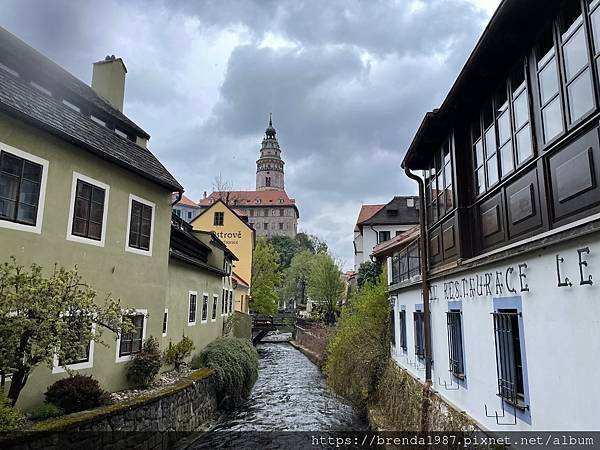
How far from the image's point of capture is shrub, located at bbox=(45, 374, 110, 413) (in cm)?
829

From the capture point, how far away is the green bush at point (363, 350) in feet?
46.0

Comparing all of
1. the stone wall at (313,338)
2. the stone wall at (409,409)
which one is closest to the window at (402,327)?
the stone wall at (409,409)

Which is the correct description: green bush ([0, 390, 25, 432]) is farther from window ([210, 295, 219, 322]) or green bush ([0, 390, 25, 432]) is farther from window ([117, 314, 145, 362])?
window ([210, 295, 219, 322])

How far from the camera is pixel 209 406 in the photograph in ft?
46.4

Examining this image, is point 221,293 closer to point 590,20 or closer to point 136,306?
point 136,306

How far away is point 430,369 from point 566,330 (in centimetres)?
536

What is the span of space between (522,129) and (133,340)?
413 inches

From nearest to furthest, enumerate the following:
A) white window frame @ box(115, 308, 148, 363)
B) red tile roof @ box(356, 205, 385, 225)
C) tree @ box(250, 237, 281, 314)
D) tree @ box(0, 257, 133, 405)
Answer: tree @ box(0, 257, 133, 405) → white window frame @ box(115, 308, 148, 363) → red tile roof @ box(356, 205, 385, 225) → tree @ box(250, 237, 281, 314)

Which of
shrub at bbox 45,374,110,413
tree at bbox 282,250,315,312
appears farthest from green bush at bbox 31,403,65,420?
tree at bbox 282,250,315,312

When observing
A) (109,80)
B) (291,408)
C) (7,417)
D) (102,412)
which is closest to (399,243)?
(291,408)

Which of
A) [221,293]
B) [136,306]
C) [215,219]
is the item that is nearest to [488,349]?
[136,306]

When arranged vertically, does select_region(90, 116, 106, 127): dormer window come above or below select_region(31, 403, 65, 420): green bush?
above

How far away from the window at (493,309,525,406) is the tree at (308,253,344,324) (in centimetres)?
4120

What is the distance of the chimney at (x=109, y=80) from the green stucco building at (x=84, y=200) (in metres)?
2.78
